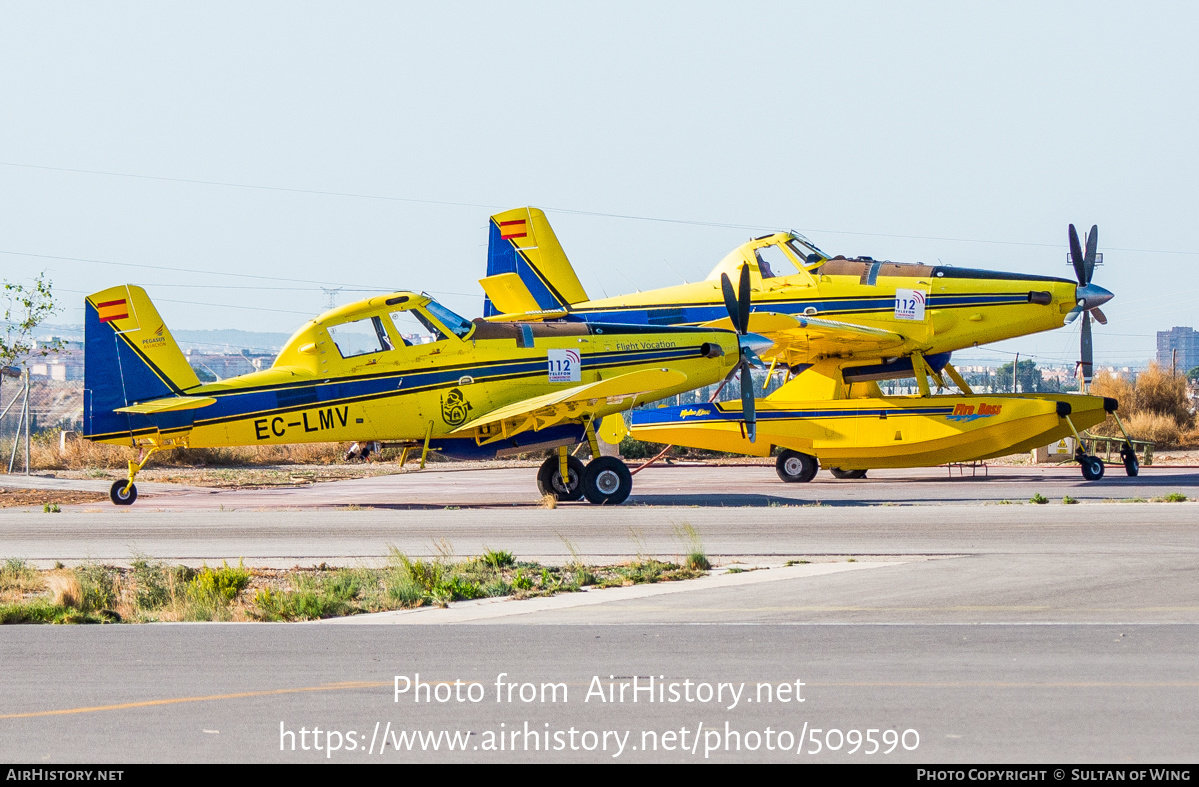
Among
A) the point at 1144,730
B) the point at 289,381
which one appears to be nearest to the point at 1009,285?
the point at 289,381

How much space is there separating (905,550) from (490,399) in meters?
8.47

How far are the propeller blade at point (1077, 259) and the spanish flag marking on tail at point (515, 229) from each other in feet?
40.2

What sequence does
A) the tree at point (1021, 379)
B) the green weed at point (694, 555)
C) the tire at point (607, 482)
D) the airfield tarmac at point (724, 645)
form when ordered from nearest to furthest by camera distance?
the airfield tarmac at point (724, 645), the green weed at point (694, 555), the tire at point (607, 482), the tree at point (1021, 379)

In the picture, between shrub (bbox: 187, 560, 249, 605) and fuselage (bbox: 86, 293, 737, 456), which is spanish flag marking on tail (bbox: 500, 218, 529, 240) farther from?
shrub (bbox: 187, 560, 249, 605)

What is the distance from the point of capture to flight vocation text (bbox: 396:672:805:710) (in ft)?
21.0

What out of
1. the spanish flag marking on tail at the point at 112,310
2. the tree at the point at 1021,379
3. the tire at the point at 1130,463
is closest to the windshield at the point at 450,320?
the spanish flag marking on tail at the point at 112,310

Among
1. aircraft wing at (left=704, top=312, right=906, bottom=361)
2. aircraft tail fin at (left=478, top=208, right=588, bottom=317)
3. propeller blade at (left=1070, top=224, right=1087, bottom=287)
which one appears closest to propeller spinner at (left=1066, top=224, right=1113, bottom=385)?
propeller blade at (left=1070, top=224, right=1087, bottom=287)

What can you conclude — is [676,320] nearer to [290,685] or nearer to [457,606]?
[457,606]

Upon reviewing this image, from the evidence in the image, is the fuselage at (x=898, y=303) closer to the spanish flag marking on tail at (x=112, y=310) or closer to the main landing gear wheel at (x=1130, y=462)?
the main landing gear wheel at (x=1130, y=462)

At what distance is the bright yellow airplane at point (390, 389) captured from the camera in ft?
60.1

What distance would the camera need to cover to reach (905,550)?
499 inches

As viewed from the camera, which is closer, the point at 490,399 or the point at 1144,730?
the point at 1144,730

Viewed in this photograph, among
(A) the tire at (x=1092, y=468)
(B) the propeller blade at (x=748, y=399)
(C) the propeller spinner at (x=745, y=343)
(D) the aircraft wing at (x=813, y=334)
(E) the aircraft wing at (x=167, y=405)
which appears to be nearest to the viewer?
(E) the aircraft wing at (x=167, y=405)

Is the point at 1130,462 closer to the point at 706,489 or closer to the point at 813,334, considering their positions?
the point at 813,334
